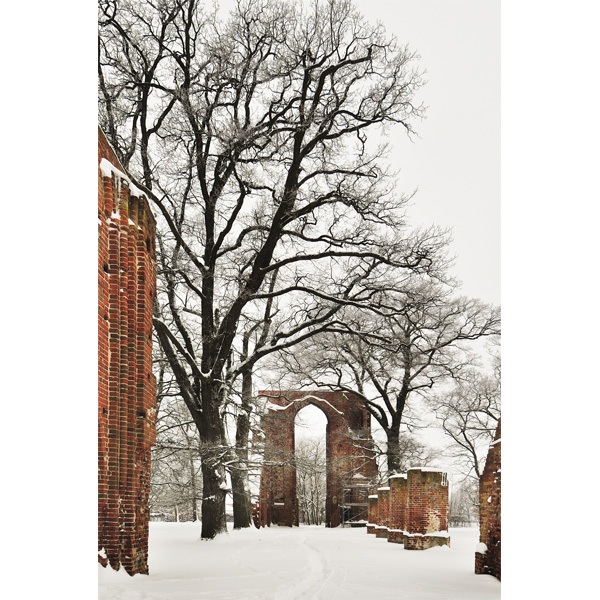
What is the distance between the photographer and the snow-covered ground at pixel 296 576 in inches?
340

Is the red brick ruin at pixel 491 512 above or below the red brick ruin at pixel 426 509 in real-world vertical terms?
above

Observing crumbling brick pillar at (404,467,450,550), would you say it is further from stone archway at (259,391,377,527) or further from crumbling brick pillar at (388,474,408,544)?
A: stone archway at (259,391,377,527)

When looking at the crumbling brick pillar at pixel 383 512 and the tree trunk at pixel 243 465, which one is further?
the crumbling brick pillar at pixel 383 512

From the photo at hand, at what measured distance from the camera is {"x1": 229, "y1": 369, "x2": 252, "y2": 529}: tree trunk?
17.7 metres

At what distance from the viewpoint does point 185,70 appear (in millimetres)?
16781

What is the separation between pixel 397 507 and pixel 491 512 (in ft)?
33.4

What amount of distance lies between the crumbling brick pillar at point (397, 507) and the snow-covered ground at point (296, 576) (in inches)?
114

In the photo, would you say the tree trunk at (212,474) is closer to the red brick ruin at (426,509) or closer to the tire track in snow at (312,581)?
the tire track in snow at (312,581)

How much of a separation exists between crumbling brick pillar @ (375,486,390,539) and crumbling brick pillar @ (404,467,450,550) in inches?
187

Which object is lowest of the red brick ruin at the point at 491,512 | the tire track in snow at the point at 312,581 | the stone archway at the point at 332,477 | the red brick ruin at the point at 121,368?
the stone archway at the point at 332,477

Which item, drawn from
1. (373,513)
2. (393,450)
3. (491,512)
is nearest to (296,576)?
(491,512)

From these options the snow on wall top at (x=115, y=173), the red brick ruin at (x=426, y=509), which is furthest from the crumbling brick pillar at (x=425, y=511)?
the snow on wall top at (x=115, y=173)

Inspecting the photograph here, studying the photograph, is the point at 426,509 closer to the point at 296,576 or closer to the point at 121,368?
the point at 296,576

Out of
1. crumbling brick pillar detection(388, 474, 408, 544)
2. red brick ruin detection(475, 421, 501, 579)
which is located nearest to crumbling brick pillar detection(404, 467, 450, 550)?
crumbling brick pillar detection(388, 474, 408, 544)
